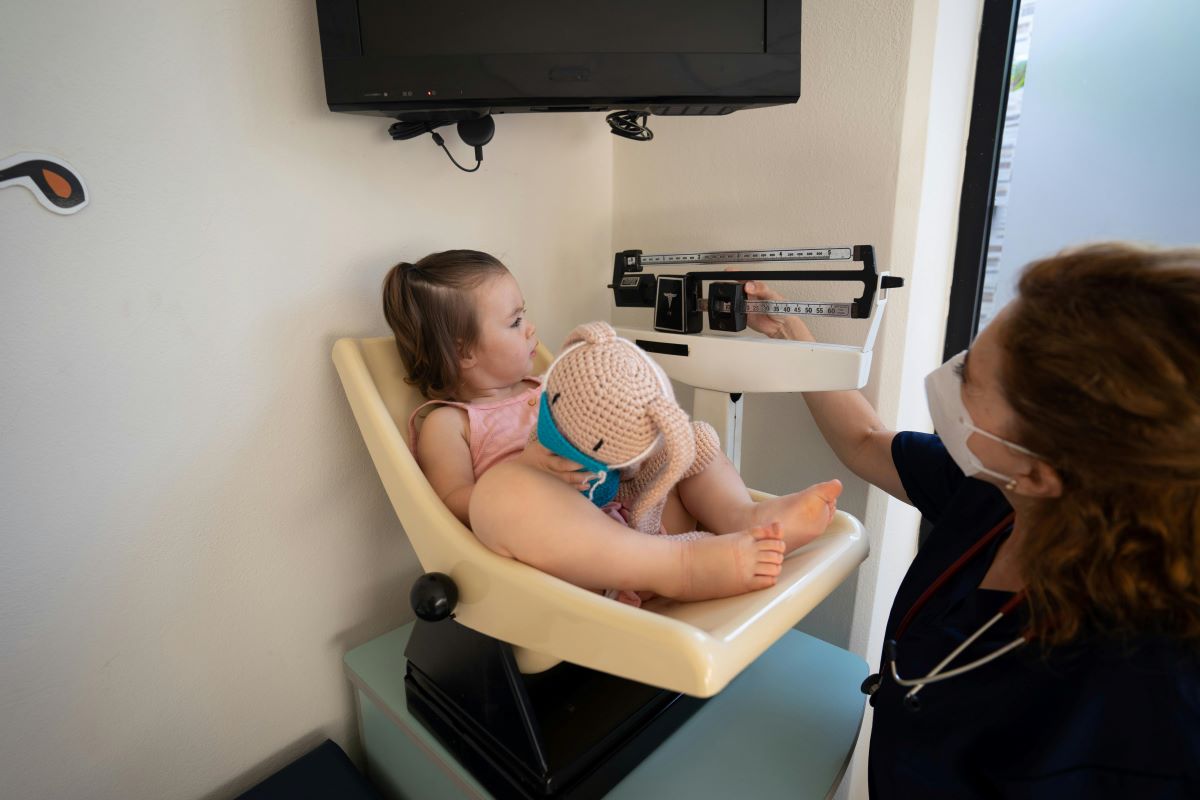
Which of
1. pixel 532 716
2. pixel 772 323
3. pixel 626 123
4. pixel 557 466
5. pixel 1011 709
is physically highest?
pixel 626 123

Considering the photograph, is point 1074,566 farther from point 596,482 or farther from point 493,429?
point 493,429

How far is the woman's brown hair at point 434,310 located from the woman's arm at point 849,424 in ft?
1.63

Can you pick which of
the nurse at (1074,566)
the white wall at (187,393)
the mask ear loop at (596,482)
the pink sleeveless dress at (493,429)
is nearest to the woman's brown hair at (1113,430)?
the nurse at (1074,566)

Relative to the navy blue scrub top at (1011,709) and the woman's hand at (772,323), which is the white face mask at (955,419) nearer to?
the navy blue scrub top at (1011,709)

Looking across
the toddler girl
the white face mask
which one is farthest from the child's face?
the white face mask

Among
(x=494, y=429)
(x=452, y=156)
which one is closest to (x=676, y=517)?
(x=494, y=429)

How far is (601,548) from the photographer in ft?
2.63

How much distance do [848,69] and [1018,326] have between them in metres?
0.71

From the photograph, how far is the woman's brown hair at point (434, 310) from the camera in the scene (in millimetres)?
1093

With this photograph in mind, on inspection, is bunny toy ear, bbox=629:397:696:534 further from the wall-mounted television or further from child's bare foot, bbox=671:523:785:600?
the wall-mounted television

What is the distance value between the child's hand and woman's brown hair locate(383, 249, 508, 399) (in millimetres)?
340

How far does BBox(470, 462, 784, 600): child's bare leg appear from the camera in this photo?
0.80 metres

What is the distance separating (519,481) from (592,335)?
210 millimetres

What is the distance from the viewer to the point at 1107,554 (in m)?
0.66
